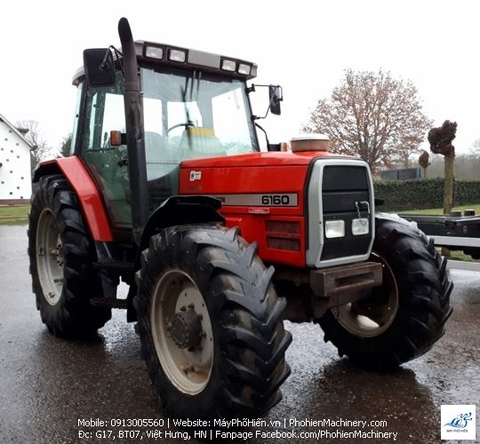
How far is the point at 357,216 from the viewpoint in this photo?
3.50 meters

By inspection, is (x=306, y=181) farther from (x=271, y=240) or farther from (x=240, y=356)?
(x=240, y=356)

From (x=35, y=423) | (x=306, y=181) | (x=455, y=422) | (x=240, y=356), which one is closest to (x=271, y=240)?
(x=306, y=181)

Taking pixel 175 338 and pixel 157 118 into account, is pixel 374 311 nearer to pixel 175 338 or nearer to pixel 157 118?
pixel 175 338

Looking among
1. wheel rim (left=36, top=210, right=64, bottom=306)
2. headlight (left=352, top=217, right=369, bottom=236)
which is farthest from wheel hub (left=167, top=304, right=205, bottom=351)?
wheel rim (left=36, top=210, right=64, bottom=306)

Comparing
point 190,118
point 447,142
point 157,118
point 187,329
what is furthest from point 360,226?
point 447,142

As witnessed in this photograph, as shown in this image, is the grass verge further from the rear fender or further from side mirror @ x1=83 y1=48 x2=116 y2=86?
side mirror @ x1=83 y1=48 x2=116 y2=86

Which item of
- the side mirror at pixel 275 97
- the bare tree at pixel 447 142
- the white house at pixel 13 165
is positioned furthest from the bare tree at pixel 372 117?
the white house at pixel 13 165

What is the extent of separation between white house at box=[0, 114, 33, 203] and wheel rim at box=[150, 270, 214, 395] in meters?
44.6

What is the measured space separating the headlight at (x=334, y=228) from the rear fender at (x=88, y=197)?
7.06 ft

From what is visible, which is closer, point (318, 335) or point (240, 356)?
point (240, 356)

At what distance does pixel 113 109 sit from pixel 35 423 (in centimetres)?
263

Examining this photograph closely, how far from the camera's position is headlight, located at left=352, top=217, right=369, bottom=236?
349 centimetres

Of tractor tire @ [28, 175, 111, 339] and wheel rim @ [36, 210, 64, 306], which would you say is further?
wheel rim @ [36, 210, 64, 306]

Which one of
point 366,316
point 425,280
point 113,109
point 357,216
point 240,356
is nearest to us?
point 240,356
